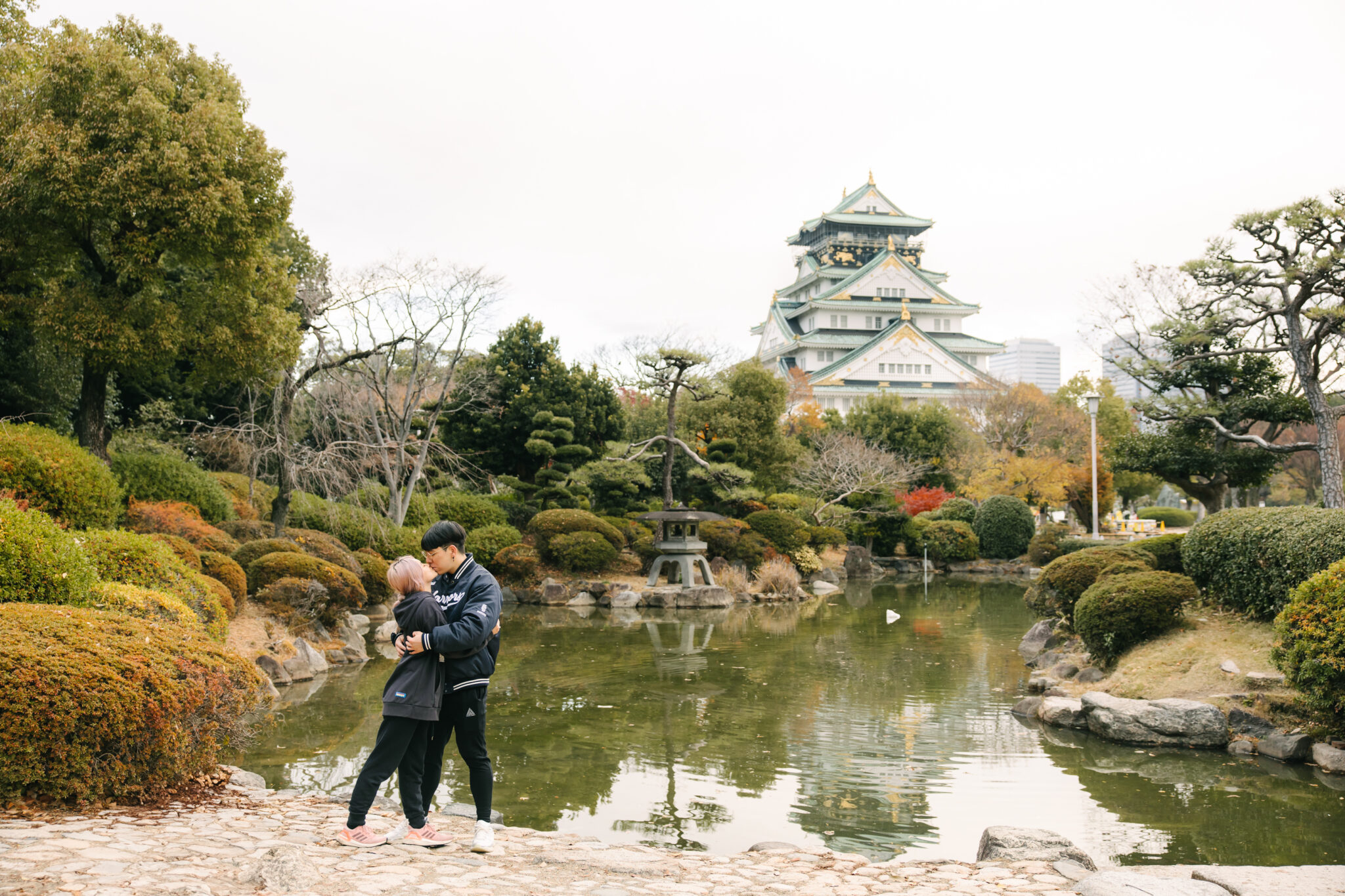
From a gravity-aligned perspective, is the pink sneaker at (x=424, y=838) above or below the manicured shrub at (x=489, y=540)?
Result: below

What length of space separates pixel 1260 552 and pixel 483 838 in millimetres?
7947

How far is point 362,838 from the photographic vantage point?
143 inches

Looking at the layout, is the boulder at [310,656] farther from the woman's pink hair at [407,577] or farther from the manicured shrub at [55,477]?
the woman's pink hair at [407,577]

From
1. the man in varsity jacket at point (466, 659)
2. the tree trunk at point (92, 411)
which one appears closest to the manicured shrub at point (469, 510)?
the tree trunk at point (92, 411)

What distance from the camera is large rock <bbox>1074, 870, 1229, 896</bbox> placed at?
3.28 metres

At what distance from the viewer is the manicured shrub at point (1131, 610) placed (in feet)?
27.8

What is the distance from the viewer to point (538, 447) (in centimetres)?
2011

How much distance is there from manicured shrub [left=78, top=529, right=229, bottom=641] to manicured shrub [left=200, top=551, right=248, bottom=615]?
1775 millimetres

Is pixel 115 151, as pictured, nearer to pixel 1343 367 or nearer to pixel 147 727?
pixel 147 727

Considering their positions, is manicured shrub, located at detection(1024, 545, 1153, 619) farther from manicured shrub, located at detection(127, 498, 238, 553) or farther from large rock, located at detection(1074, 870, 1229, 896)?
manicured shrub, located at detection(127, 498, 238, 553)

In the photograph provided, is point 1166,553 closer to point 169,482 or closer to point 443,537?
point 443,537

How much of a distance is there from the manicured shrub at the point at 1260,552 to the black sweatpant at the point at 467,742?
6852 mm

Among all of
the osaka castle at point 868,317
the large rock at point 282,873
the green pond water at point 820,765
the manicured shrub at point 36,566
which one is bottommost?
the green pond water at point 820,765

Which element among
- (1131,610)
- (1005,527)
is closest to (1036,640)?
(1131,610)
